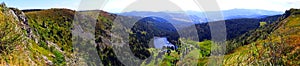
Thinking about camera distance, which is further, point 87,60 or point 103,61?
point 103,61

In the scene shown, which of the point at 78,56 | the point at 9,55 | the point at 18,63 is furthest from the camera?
the point at 78,56

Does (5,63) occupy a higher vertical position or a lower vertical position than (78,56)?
higher

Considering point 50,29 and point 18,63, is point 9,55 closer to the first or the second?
point 18,63

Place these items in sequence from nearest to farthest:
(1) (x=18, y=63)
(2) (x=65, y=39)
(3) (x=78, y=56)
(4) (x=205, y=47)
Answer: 1. (1) (x=18, y=63)
2. (4) (x=205, y=47)
3. (3) (x=78, y=56)
4. (2) (x=65, y=39)

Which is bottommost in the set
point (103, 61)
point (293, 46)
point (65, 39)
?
point (103, 61)

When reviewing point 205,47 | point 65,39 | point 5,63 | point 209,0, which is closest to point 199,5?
point 209,0

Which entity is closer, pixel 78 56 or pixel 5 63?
pixel 5 63

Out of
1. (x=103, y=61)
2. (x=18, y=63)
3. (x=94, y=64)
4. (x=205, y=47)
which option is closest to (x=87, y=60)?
(x=94, y=64)

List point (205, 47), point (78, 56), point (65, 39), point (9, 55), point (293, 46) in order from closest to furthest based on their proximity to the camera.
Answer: point (9, 55), point (293, 46), point (205, 47), point (78, 56), point (65, 39)

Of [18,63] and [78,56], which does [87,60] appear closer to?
[78,56]
